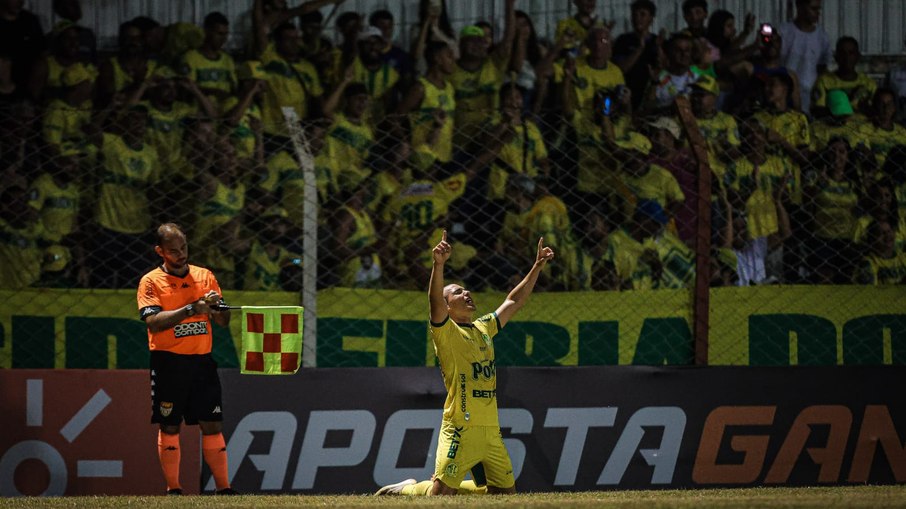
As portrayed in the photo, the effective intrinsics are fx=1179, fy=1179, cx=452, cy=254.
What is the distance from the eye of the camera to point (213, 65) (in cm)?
1041

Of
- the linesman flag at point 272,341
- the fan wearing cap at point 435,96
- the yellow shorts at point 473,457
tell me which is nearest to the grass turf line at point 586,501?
the yellow shorts at point 473,457

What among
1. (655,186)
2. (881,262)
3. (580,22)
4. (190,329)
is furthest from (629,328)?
(580,22)

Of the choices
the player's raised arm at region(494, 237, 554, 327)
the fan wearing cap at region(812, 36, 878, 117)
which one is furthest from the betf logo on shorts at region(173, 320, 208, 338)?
the fan wearing cap at region(812, 36, 878, 117)

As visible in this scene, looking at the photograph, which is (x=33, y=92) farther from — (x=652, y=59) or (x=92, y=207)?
(x=652, y=59)

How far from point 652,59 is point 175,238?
5731mm

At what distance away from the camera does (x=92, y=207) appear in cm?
914

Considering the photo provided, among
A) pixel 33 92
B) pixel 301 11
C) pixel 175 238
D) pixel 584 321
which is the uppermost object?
pixel 301 11

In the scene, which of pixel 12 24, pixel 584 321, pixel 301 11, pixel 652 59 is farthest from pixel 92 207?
pixel 652 59

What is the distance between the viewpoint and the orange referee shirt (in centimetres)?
730

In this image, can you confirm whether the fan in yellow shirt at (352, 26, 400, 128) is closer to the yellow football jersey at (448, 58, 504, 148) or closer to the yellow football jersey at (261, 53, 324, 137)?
the yellow football jersey at (261, 53, 324, 137)

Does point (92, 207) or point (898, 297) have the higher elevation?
point (92, 207)

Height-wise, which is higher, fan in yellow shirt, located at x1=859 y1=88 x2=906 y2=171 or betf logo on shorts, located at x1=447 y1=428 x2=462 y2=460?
fan in yellow shirt, located at x1=859 y1=88 x2=906 y2=171

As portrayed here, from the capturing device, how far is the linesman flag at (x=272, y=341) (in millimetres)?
7539

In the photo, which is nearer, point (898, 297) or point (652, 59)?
point (898, 297)
